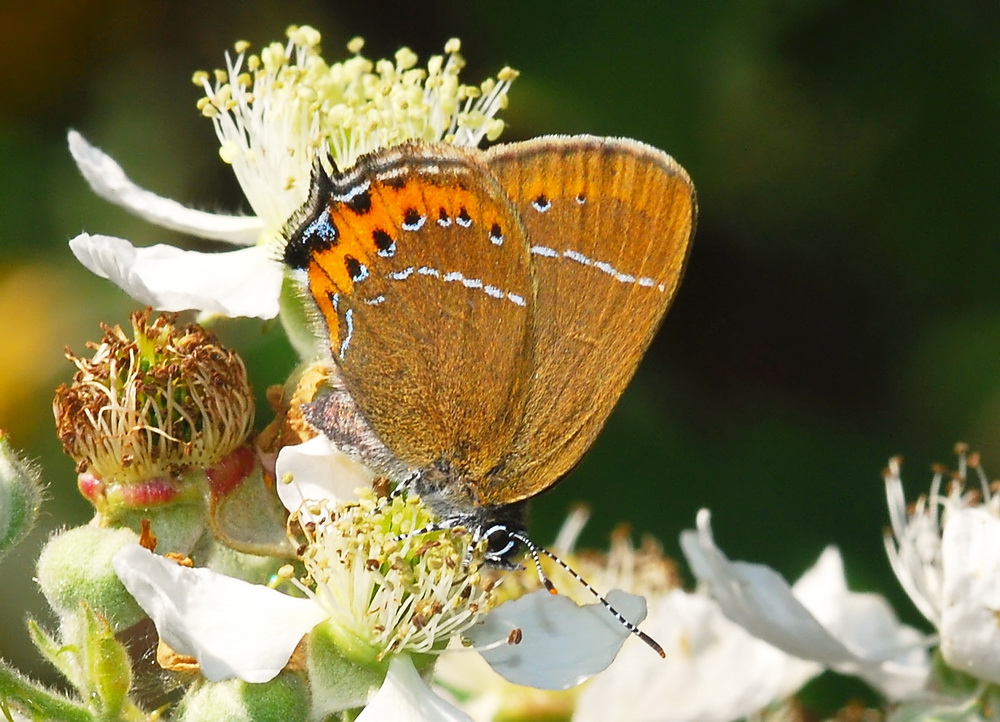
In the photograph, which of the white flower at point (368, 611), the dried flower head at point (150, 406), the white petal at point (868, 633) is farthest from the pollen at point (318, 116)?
the white petal at point (868, 633)

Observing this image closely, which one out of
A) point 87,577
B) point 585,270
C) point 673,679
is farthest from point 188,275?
point 673,679

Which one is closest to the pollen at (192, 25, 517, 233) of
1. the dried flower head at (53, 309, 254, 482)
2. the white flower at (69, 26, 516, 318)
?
the white flower at (69, 26, 516, 318)

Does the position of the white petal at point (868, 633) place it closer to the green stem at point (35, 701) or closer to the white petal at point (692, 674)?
the white petal at point (692, 674)

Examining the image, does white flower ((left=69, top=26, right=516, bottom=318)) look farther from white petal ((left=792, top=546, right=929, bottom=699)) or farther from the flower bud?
white petal ((left=792, top=546, right=929, bottom=699))

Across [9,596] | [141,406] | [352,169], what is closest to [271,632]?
[141,406]

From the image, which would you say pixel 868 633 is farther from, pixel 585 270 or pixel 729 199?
pixel 729 199
